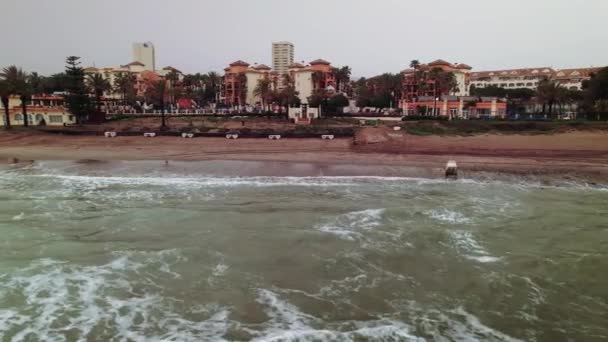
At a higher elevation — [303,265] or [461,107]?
[461,107]

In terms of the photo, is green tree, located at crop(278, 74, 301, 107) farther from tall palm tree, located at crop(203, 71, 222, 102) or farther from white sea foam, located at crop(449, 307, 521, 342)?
white sea foam, located at crop(449, 307, 521, 342)

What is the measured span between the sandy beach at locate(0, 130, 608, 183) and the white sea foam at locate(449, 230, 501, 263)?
451 inches

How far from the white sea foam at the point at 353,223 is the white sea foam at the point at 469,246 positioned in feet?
8.20

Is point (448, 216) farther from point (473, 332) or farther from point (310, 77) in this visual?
point (310, 77)

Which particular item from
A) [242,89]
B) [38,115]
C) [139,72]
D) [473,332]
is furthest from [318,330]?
[139,72]

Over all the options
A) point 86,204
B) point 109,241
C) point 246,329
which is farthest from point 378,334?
point 86,204

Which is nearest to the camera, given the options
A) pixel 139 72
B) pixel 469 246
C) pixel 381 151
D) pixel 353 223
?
pixel 469 246

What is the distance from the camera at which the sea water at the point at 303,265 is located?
7.40 meters

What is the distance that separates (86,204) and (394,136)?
1099 inches

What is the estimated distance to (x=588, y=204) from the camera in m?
16.6

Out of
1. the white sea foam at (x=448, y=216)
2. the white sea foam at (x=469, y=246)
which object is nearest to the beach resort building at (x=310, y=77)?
Result: the white sea foam at (x=448, y=216)

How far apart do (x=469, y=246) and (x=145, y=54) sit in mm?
145016

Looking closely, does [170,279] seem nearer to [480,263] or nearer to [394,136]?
[480,263]

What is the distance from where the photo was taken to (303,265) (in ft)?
33.3
